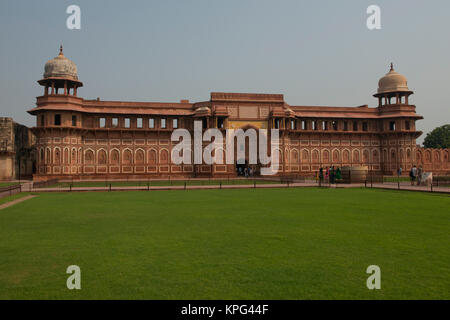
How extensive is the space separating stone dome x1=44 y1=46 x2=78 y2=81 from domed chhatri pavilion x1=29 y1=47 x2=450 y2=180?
0.30 ft

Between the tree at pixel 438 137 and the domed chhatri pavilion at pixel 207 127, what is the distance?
26201 millimetres

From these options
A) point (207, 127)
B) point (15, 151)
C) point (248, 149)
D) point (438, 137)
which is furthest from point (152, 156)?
point (438, 137)

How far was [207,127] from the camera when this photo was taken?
3797cm

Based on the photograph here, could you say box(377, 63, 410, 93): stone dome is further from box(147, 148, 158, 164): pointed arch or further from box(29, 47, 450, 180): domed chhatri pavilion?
box(147, 148, 158, 164): pointed arch

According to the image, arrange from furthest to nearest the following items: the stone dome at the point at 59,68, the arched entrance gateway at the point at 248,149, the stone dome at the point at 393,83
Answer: the stone dome at the point at 393,83, the arched entrance gateway at the point at 248,149, the stone dome at the point at 59,68

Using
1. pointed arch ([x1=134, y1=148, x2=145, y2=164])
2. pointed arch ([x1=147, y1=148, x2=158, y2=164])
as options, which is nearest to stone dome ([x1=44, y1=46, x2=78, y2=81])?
pointed arch ([x1=134, y1=148, x2=145, y2=164])

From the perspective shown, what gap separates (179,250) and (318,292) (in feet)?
8.78

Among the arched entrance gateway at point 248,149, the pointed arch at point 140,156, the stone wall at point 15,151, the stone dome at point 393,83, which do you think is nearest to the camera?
the stone wall at point 15,151

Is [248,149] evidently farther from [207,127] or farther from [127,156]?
[127,156]

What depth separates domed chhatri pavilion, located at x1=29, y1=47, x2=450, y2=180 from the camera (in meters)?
35.1

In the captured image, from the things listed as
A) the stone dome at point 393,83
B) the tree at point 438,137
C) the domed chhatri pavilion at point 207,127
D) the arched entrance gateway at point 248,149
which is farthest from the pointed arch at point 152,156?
the tree at point 438,137

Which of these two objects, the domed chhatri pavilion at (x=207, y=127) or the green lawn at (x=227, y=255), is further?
the domed chhatri pavilion at (x=207, y=127)

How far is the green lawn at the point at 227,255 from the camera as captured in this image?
164 inches

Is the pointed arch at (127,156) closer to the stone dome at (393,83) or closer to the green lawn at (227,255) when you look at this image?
the green lawn at (227,255)
